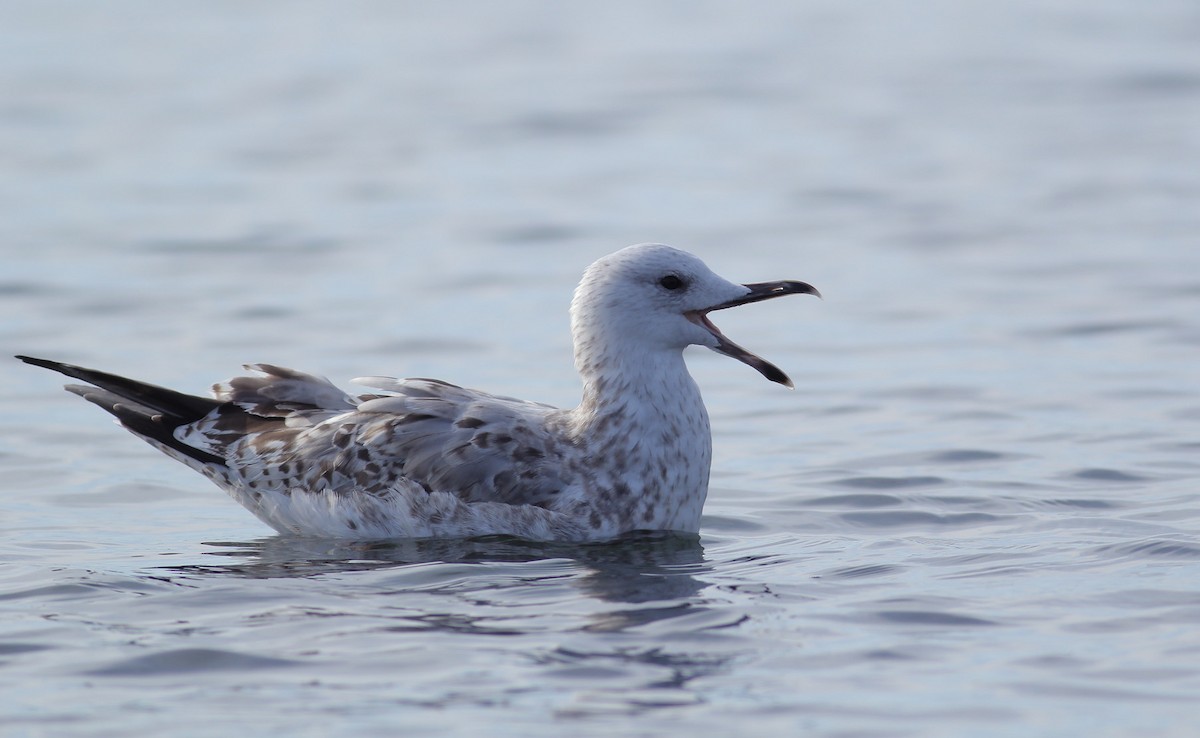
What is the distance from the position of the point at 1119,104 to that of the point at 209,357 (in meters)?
12.2

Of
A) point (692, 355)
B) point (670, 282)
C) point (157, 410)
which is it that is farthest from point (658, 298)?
point (692, 355)

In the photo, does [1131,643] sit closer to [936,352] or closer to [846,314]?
[936,352]

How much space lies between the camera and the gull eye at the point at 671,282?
9.08 meters

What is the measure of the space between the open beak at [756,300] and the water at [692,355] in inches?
33.4

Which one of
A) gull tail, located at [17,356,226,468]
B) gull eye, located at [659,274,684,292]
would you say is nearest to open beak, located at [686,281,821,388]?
gull eye, located at [659,274,684,292]

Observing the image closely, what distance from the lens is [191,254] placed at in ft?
53.9

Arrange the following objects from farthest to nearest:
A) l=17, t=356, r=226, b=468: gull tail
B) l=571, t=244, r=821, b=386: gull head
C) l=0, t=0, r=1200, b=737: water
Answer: l=17, t=356, r=226, b=468: gull tail < l=571, t=244, r=821, b=386: gull head < l=0, t=0, r=1200, b=737: water

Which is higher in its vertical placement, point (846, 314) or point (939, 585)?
point (846, 314)

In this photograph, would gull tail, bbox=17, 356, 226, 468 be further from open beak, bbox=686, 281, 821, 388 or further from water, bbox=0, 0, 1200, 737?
open beak, bbox=686, 281, 821, 388

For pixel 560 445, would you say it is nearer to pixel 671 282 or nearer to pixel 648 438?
pixel 648 438

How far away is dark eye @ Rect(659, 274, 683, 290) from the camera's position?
9.08 m

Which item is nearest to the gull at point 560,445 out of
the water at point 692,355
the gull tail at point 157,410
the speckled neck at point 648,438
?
the speckled neck at point 648,438

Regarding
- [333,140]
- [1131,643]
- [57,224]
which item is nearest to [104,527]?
[1131,643]

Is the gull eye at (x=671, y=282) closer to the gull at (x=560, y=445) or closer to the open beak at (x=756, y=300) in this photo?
the gull at (x=560, y=445)
